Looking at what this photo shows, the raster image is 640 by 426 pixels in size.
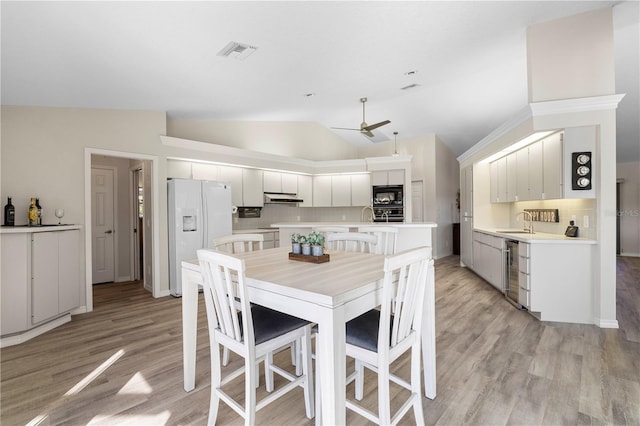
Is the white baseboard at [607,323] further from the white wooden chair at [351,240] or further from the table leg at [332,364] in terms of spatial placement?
the table leg at [332,364]

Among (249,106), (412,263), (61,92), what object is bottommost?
(412,263)

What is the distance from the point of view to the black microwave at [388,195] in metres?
6.39

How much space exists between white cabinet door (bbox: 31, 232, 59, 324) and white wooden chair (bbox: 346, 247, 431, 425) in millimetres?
3186

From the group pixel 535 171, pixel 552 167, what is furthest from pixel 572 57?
pixel 535 171

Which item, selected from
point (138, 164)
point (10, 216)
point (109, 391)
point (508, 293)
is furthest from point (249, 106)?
point (508, 293)

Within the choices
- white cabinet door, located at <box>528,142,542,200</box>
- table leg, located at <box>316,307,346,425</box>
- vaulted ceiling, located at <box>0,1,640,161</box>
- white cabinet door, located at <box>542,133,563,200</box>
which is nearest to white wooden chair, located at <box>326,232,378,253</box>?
table leg, located at <box>316,307,346,425</box>

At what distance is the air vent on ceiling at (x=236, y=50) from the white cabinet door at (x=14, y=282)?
8.50 feet

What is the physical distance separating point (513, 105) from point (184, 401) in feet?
21.7

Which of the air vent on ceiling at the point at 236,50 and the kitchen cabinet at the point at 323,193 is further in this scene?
the kitchen cabinet at the point at 323,193

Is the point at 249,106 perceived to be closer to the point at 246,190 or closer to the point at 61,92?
the point at 246,190

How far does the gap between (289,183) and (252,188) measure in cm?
100

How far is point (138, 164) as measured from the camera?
199 inches

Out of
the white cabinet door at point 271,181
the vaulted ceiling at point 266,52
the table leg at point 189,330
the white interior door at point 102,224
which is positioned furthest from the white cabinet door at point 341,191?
the table leg at point 189,330

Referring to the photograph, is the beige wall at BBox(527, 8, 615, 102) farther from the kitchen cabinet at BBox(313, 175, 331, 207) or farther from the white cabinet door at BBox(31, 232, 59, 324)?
the white cabinet door at BBox(31, 232, 59, 324)
